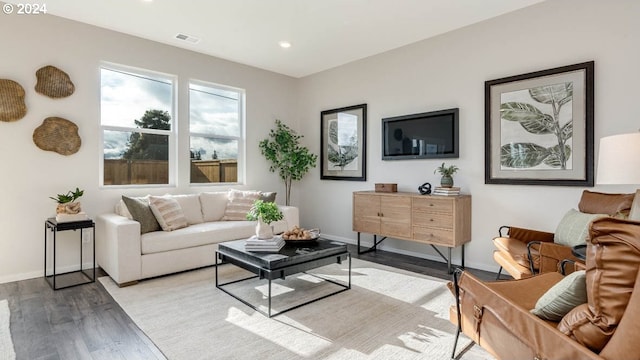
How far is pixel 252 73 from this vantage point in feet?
18.1

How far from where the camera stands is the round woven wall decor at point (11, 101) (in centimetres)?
343

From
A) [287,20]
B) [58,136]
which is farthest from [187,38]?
[58,136]

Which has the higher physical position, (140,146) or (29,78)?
(29,78)

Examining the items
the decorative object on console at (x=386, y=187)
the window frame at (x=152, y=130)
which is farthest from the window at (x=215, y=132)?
the decorative object on console at (x=386, y=187)

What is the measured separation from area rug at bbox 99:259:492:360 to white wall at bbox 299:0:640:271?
120cm

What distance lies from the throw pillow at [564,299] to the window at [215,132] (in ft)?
14.6

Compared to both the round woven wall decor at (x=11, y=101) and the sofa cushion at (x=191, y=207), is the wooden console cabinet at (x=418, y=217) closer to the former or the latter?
the sofa cushion at (x=191, y=207)

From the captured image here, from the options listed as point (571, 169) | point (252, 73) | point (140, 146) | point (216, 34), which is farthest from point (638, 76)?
point (140, 146)

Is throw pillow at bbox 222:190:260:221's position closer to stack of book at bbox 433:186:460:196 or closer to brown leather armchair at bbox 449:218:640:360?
stack of book at bbox 433:186:460:196

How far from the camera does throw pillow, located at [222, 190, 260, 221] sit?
4.59m

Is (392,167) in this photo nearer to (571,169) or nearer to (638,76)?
(571,169)

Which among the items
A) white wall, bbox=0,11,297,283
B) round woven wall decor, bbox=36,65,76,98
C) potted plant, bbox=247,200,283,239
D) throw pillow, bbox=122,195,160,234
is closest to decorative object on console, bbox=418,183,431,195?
potted plant, bbox=247,200,283,239

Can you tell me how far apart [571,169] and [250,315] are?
3.23 m

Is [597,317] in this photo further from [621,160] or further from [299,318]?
[299,318]
